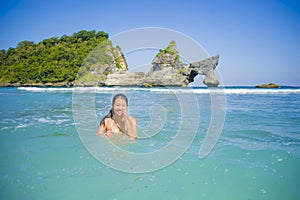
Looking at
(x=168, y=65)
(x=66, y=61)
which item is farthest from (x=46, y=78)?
(x=168, y=65)

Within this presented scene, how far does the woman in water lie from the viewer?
178 inches

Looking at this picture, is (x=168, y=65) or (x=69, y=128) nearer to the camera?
(x=69, y=128)

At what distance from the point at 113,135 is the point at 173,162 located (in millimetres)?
1793

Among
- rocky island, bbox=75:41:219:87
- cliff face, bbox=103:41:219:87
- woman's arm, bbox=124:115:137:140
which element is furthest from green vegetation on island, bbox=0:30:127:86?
woman's arm, bbox=124:115:137:140

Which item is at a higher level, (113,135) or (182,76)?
(182,76)

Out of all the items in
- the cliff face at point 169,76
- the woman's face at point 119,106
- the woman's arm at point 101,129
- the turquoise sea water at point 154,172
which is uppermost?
the cliff face at point 169,76

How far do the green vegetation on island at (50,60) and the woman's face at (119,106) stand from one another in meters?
50.6

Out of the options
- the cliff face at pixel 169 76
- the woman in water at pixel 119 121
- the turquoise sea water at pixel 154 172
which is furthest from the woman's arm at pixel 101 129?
the cliff face at pixel 169 76

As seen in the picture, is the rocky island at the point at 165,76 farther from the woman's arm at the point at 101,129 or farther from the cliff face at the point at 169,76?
the woman's arm at the point at 101,129

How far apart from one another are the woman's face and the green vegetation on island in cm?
5064

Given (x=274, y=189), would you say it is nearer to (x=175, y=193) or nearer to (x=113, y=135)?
(x=175, y=193)

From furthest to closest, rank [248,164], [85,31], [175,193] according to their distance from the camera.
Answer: [85,31], [248,164], [175,193]

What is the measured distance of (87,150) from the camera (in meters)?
3.91

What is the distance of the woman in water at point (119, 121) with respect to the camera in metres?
4.52
